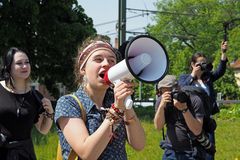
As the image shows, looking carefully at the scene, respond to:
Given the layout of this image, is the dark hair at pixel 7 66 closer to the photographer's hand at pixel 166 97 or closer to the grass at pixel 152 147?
the photographer's hand at pixel 166 97

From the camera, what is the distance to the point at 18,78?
4.97 metres

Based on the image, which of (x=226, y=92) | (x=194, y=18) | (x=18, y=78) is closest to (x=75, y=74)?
(x=18, y=78)

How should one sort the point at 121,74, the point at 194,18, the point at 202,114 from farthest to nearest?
the point at 194,18 < the point at 202,114 < the point at 121,74

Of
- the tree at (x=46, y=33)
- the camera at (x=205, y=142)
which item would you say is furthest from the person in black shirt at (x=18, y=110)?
the tree at (x=46, y=33)

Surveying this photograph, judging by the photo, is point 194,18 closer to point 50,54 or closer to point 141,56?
point 50,54

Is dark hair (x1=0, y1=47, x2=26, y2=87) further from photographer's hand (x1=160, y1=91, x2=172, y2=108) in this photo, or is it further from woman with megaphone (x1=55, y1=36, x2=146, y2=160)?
woman with megaphone (x1=55, y1=36, x2=146, y2=160)

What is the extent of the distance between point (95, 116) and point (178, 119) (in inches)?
81.0

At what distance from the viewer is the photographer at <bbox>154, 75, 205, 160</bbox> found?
4.30 m

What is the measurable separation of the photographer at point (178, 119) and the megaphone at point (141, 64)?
1.87 metres

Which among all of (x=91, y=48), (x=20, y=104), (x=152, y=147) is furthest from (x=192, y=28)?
(x=91, y=48)

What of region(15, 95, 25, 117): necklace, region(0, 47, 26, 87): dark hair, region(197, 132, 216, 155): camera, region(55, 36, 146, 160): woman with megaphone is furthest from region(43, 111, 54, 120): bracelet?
region(55, 36, 146, 160): woman with megaphone

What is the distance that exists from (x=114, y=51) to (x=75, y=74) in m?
0.28

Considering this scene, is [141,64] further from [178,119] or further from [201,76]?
[201,76]

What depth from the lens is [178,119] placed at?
15.0ft
